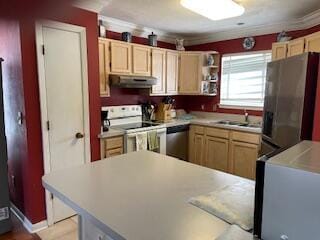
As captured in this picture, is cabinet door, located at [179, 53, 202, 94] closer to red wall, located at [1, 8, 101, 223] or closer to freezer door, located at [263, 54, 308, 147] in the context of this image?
red wall, located at [1, 8, 101, 223]

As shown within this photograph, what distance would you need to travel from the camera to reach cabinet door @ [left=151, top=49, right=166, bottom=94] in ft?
12.5

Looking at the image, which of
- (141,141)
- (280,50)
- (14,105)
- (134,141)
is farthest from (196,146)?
(14,105)

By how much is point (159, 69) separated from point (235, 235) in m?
3.28

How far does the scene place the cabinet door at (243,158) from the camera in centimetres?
344

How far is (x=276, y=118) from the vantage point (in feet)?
6.66

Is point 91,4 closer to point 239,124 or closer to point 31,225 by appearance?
point 31,225

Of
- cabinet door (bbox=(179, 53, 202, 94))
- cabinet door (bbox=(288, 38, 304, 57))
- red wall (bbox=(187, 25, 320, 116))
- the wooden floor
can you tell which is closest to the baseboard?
the wooden floor

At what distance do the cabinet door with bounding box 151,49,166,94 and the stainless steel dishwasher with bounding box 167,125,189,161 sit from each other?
663mm

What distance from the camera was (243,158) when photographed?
3539 millimetres

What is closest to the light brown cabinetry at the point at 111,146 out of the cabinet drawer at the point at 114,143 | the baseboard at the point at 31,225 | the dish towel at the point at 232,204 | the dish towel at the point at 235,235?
the cabinet drawer at the point at 114,143

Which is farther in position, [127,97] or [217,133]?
[127,97]

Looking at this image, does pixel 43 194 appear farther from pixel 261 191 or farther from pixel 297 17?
pixel 297 17

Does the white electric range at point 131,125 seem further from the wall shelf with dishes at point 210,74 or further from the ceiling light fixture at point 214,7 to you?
the ceiling light fixture at point 214,7

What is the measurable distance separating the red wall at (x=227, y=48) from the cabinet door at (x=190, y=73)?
0.42 meters
